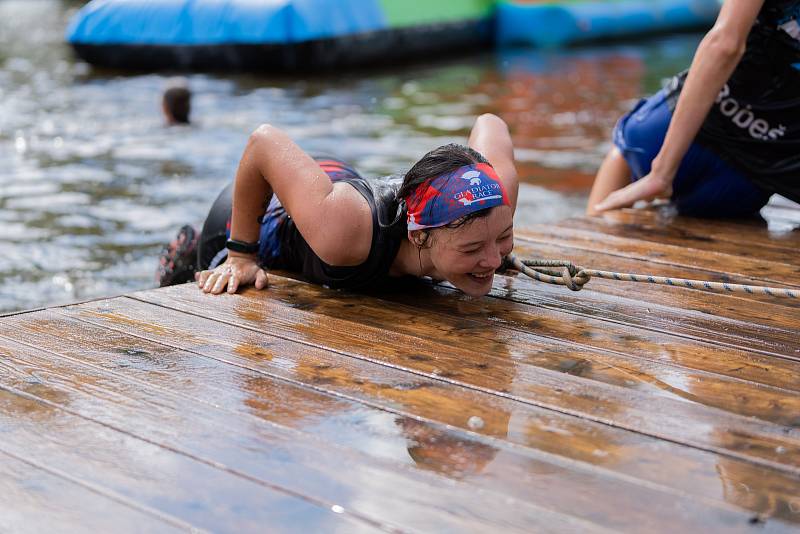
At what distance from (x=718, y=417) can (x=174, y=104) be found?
8.40 m

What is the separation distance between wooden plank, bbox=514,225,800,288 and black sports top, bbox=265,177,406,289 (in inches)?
32.4

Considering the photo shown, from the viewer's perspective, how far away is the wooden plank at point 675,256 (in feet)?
11.4

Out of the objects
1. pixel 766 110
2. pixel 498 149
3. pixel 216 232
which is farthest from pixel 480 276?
pixel 766 110

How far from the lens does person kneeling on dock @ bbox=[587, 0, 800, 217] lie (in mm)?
3852

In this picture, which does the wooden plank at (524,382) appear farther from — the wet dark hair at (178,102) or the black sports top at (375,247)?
the wet dark hair at (178,102)

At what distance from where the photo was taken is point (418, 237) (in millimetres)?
2959

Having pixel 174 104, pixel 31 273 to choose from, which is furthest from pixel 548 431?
pixel 174 104

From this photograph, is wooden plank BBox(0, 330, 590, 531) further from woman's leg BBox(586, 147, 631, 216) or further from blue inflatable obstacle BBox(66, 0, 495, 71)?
blue inflatable obstacle BBox(66, 0, 495, 71)

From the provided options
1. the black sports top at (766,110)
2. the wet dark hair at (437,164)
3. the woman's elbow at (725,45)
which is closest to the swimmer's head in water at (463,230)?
the wet dark hair at (437,164)

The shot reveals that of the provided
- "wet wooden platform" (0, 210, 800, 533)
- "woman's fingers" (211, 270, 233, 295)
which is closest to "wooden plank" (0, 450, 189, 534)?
"wet wooden platform" (0, 210, 800, 533)

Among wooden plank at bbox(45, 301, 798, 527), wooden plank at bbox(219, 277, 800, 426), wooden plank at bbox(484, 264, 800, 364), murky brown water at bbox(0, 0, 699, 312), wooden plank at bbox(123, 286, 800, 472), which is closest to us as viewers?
wooden plank at bbox(45, 301, 798, 527)

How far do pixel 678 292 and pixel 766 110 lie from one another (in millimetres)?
1263

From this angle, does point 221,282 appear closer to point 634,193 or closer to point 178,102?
point 634,193

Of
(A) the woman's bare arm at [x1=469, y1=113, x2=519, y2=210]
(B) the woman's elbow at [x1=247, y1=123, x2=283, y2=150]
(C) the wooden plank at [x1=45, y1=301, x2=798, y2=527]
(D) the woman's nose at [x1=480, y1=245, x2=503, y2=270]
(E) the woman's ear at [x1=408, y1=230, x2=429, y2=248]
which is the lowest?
(C) the wooden plank at [x1=45, y1=301, x2=798, y2=527]
